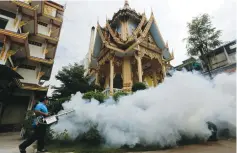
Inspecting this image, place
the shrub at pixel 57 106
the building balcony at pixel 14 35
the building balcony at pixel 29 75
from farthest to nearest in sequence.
→ the building balcony at pixel 29 75, the building balcony at pixel 14 35, the shrub at pixel 57 106

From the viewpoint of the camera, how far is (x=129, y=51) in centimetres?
1314

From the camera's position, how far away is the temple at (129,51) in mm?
13031

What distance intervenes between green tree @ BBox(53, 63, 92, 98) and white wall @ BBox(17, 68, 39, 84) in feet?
9.08

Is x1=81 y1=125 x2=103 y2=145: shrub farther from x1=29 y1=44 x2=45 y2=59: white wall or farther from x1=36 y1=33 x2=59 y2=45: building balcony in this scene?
x1=36 y1=33 x2=59 y2=45: building balcony

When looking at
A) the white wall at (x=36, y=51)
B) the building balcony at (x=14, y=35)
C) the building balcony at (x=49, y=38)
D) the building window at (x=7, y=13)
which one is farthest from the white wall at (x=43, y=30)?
the building balcony at (x=14, y=35)

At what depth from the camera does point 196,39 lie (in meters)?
19.8

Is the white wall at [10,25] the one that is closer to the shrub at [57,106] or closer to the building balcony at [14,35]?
the building balcony at [14,35]

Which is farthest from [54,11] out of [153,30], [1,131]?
[1,131]

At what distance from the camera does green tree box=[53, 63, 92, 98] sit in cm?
1381

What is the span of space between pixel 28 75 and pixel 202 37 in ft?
73.2

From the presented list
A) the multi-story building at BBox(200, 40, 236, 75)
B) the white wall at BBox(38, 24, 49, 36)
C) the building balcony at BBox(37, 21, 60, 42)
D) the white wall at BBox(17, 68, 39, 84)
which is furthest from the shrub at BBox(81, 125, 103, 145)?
the multi-story building at BBox(200, 40, 236, 75)

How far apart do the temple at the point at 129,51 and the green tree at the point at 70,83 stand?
7.49 feet

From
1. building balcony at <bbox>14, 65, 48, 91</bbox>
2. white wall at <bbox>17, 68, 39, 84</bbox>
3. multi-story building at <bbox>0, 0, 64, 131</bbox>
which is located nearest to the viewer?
multi-story building at <bbox>0, 0, 64, 131</bbox>

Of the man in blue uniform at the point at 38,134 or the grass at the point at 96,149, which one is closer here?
the man in blue uniform at the point at 38,134
